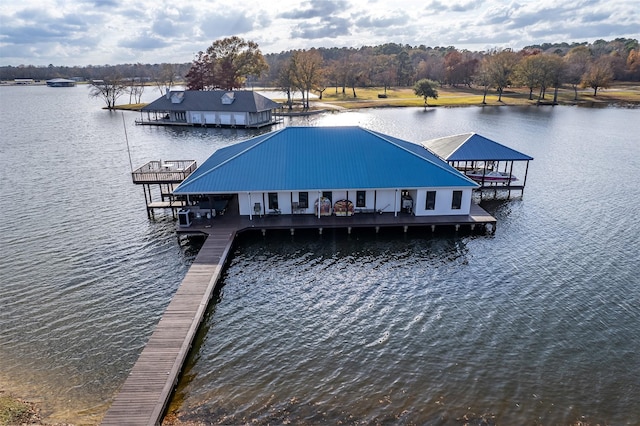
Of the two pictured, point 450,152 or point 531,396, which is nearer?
point 531,396

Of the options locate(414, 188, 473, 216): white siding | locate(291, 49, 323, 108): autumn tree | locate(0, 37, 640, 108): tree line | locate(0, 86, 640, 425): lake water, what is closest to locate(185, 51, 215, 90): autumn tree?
locate(0, 37, 640, 108): tree line

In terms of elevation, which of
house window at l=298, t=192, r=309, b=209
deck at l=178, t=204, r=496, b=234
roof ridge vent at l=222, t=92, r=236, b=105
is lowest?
deck at l=178, t=204, r=496, b=234

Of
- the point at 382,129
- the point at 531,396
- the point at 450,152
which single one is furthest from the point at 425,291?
the point at 382,129

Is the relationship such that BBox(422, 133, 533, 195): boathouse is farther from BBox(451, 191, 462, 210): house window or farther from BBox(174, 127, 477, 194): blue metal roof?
BBox(451, 191, 462, 210): house window

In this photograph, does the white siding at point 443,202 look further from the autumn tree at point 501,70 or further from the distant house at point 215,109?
the autumn tree at point 501,70

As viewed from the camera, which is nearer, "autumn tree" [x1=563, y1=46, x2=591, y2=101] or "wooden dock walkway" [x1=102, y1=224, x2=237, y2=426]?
"wooden dock walkway" [x1=102, y1=224, x2=237, y2=426]

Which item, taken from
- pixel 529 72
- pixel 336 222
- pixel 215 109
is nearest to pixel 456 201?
pixel 336 222

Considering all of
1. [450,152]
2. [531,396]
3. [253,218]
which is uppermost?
[450,152]

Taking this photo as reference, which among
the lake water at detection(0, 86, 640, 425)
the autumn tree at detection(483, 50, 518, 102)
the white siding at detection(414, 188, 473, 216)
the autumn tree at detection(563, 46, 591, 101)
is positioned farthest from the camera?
the autumn tree at detection(563, 46, 591, 101)

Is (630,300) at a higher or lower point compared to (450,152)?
lower

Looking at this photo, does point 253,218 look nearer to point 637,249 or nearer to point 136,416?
point 136,416
